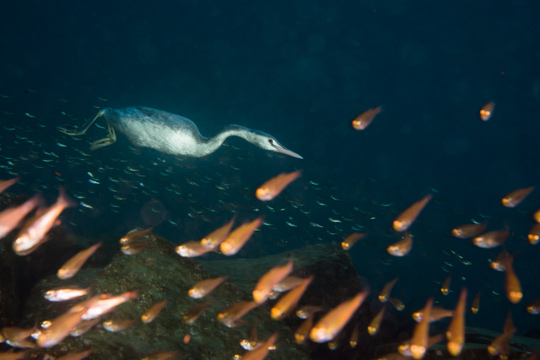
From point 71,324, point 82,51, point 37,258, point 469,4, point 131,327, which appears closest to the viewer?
point 71,324

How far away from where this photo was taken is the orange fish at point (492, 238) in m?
4.62

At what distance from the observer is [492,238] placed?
476cm

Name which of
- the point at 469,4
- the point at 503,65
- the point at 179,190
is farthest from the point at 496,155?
the point at 179,190

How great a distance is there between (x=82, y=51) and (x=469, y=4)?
213ft

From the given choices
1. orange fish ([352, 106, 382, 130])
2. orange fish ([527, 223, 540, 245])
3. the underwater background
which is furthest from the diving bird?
the underwater background

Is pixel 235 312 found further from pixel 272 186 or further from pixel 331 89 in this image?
pixel 331 89

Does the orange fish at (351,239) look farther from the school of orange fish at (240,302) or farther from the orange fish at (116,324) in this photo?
the orange fish at (116,324)

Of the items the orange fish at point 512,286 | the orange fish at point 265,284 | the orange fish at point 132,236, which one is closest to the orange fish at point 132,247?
the orange fish at point 132,236

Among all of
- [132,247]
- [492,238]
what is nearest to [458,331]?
[492,238]

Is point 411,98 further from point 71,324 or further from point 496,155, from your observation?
point 71,324

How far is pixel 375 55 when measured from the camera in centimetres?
5169

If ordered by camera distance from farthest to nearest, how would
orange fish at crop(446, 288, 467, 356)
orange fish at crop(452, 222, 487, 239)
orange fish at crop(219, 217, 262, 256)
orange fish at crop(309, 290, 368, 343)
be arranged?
orange fish at crop(452, 222, 487, 239), orange fish at crop(219, 217, 262, 256), orange fish at crop(446, 288, 467, 356), orange fish at crop(309, 290, 368, 343)

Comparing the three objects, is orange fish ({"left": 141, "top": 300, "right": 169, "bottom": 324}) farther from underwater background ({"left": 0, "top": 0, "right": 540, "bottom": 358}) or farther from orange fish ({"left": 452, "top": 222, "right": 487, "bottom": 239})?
underwater background ({"left": 0, "top": 0, "right": 540, "bottom": 358})

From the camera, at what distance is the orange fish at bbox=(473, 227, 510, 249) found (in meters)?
4.62
